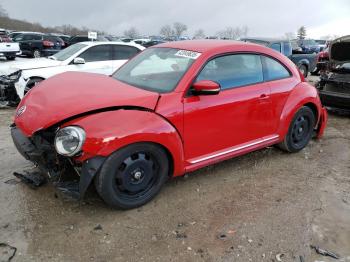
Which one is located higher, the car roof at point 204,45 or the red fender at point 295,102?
the car roof at point 204,45

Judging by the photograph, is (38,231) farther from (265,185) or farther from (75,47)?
(75,47)

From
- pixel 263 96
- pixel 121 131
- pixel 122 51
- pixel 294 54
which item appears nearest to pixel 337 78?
pixel 263 96

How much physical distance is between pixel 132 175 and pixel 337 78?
5.48m

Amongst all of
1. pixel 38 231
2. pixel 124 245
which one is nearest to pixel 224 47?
pixel 124 245

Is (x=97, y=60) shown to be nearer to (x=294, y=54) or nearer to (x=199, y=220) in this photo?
(x=199, y=220)

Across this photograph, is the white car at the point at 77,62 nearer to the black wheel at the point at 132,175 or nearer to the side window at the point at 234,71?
the side window at the point at 234,71

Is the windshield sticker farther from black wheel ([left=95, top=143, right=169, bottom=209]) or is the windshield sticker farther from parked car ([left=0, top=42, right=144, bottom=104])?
parked car ([left=0, top=42, right=144, bottom=104])

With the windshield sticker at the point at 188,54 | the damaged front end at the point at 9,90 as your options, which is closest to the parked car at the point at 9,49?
the damaged front end at the point at 9,90

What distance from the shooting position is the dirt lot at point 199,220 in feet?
9.92

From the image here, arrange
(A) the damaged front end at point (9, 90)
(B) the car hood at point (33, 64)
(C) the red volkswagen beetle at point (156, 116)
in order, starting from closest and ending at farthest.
→ (C) the red volkswagen beetle at point (156, 116), (A) the damaged front end at point (9, 90), (B) the car hood at point (33, 64)

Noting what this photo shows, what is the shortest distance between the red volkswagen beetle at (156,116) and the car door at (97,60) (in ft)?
13.8

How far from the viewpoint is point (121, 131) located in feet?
10.6

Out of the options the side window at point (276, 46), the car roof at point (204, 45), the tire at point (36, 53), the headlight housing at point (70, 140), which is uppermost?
the side window at point (276, 46)

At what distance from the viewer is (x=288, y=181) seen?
439cm
